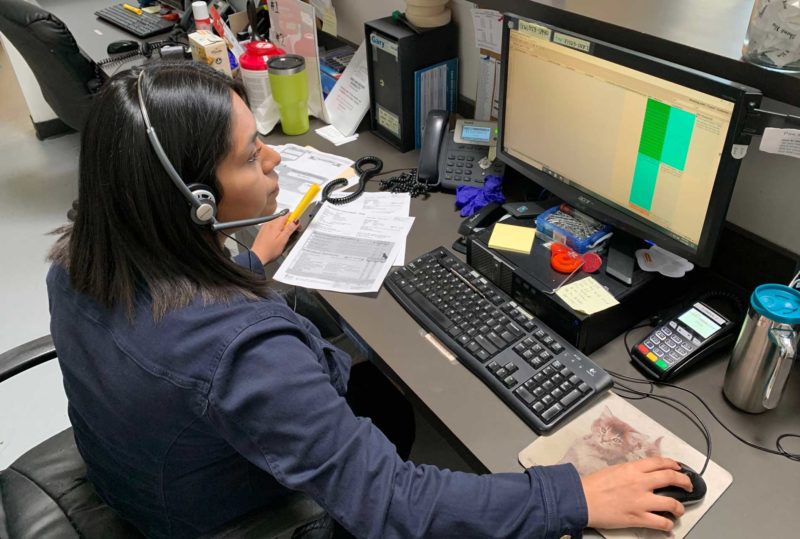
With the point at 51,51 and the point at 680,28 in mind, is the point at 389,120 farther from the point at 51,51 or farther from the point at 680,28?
the point at 51,51

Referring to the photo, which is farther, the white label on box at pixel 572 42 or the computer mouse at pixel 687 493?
the white label on box at pixel 572 42

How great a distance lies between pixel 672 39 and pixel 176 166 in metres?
0.74

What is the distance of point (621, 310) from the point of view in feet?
3.39

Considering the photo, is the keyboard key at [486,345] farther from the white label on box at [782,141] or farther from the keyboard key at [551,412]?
the white label on box at [782,141]

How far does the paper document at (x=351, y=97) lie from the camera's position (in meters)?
1.71

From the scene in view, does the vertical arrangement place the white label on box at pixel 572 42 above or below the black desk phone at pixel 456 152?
above

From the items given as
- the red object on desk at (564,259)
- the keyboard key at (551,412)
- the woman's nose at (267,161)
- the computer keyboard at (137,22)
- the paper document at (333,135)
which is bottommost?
the keyboard key at (551,412)

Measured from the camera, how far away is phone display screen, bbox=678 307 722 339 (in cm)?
99

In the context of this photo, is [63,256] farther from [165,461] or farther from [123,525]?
[123,525]

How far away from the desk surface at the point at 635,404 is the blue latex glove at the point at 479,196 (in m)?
0.31

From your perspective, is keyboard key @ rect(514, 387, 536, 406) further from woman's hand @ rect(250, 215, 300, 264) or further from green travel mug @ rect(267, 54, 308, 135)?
green travel mug @ rect(267, 54, 308, 135)

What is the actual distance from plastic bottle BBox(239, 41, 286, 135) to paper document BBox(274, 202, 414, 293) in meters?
0.45

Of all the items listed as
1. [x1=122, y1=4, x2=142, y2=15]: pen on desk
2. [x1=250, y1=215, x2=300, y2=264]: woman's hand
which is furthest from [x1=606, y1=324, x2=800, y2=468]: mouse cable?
[x1=122, y1=4, x2=142, y2=15]: pen on desk

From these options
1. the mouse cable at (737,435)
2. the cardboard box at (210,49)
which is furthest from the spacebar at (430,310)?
the cardboard box at (210,49)
